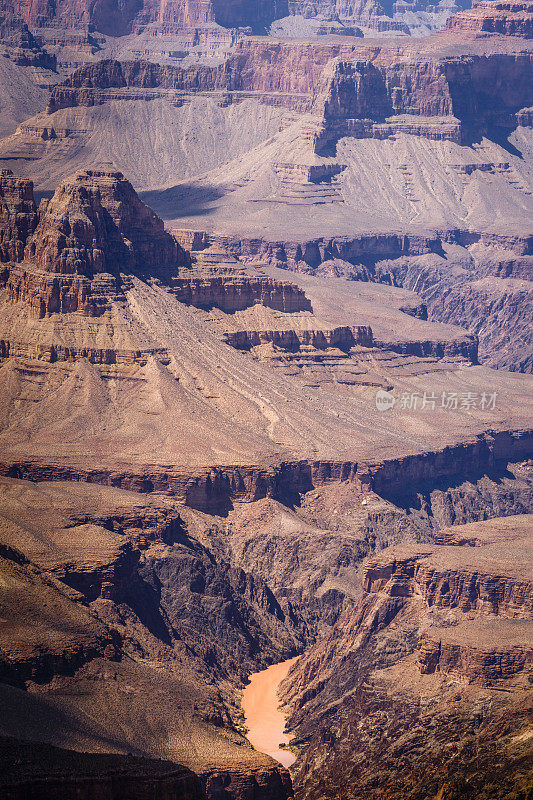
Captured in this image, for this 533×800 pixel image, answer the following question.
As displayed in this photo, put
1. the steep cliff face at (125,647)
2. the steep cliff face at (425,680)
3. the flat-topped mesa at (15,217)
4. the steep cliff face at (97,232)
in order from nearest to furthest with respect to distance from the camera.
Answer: the steep cliff face at (125,647) → the steep cliff face at (425,680) → the steep cliff face at (97,232) → the flat-topped mesa at (15,217)

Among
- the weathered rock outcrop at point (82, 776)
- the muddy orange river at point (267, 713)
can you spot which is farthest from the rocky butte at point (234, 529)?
the muddy orange river at point (267, 713)

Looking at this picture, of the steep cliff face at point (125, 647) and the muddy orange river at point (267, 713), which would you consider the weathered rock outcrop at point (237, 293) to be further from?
the muddy orange river at point (267, 713)

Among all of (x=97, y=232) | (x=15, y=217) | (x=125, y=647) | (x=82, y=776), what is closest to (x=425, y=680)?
(x=125, y=647)

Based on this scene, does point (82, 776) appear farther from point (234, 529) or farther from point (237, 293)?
point (237, 293)

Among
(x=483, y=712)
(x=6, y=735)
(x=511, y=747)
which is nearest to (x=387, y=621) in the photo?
(x=483, y=712)

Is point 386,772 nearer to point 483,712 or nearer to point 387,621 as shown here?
point 483,712

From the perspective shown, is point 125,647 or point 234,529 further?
point 234,529

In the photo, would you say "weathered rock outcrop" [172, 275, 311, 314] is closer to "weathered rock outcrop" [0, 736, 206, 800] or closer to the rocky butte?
the rocky butte
